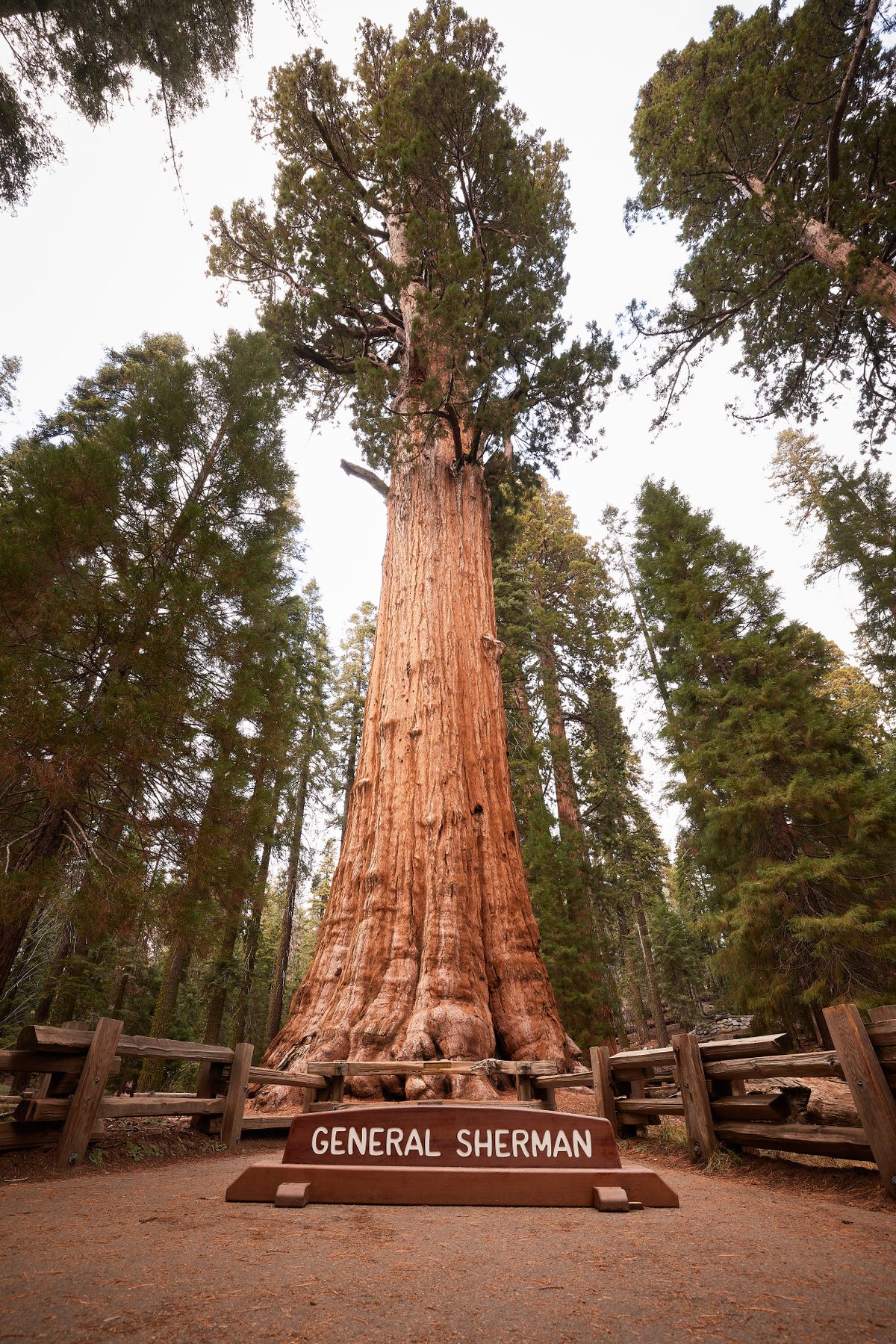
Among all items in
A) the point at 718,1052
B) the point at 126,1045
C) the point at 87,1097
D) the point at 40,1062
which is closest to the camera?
the point at 40,1062

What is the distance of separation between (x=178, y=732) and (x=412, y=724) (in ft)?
9.40

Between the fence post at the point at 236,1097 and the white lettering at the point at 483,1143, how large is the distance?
123 inches

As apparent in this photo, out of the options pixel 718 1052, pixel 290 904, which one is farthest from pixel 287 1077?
pixel 290 904

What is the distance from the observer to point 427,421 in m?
9.75

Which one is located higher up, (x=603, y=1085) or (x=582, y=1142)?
(x=603, y=1085)

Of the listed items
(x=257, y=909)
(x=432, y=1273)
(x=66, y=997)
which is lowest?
(x=432, y=1273)

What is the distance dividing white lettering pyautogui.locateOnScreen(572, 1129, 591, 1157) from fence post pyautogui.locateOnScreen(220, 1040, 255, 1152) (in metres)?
3.42

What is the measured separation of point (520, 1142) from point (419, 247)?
36.8 ft

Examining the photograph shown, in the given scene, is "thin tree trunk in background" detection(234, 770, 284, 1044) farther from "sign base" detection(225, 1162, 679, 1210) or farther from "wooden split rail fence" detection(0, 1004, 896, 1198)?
"sign base" detection(225, 1162, 679, 1210)

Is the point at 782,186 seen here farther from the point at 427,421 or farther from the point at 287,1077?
the point at 287,1077

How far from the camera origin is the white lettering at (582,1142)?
9.45ft

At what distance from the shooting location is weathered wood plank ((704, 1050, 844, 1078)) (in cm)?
386

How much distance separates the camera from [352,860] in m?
7.51

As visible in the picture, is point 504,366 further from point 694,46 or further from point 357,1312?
point 357,1312
